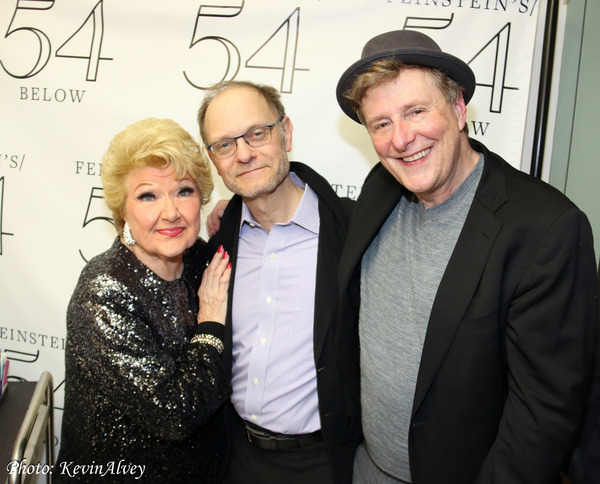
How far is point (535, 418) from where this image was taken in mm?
1083

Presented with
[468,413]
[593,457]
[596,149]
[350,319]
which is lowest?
[593,457]

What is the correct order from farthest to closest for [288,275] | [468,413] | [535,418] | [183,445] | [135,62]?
[135,62], [288,275], [183,445], [468,413], [535,418]

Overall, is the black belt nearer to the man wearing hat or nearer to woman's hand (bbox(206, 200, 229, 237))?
the man wearing hat

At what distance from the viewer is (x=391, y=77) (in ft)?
4.07

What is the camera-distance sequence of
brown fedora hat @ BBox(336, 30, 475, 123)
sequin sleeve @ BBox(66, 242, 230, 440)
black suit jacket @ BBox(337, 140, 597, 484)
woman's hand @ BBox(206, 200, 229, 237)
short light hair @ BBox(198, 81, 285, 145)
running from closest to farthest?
black suit jacket @ BBox(337, 140, 597, 484)
brown fedora hat @ BBox(336, 30, 475, 123)
sequin sleeve @ BBox(66, 242, 230, 440)
short light hair @ BBox(198, 81, 285, 145)
woman's hand @ BBox(206, 200, 229, 237)

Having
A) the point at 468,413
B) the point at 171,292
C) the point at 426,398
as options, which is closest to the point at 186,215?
the point at 171,292

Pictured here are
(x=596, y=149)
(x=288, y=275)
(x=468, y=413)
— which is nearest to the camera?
(x=468, y=413)

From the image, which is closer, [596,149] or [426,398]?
[426,398]

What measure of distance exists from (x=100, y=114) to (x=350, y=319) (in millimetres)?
1575

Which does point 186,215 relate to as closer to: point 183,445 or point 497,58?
point 183,445

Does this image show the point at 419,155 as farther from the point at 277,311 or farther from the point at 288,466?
the point at 288,466

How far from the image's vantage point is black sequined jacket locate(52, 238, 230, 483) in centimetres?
135

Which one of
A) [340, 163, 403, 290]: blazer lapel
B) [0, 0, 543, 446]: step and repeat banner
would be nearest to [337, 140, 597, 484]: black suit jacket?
[340, 163, 403, 290]: blazer lapel

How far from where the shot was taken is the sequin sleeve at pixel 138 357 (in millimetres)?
1348
